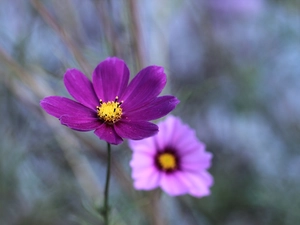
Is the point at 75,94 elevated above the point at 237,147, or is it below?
below

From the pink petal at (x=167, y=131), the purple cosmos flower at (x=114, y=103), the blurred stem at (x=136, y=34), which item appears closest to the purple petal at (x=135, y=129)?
the purple cosmos flower at (x=114, y=103)

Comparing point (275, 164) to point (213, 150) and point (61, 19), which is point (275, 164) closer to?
point (213, 150)

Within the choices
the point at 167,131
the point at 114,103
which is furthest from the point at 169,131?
the point at 114,103

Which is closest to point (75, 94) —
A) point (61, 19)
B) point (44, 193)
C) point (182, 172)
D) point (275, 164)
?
point (182, 172)

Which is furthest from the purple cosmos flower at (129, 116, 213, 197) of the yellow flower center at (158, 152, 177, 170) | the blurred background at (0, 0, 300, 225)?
the blurred background at (0, 0, 300, 225)

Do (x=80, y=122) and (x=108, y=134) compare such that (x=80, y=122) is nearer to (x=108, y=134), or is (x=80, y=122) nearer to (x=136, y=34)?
(x=108, y=134)

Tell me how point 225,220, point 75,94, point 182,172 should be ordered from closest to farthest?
point 75,94 → point 182,172 → point 225,220
